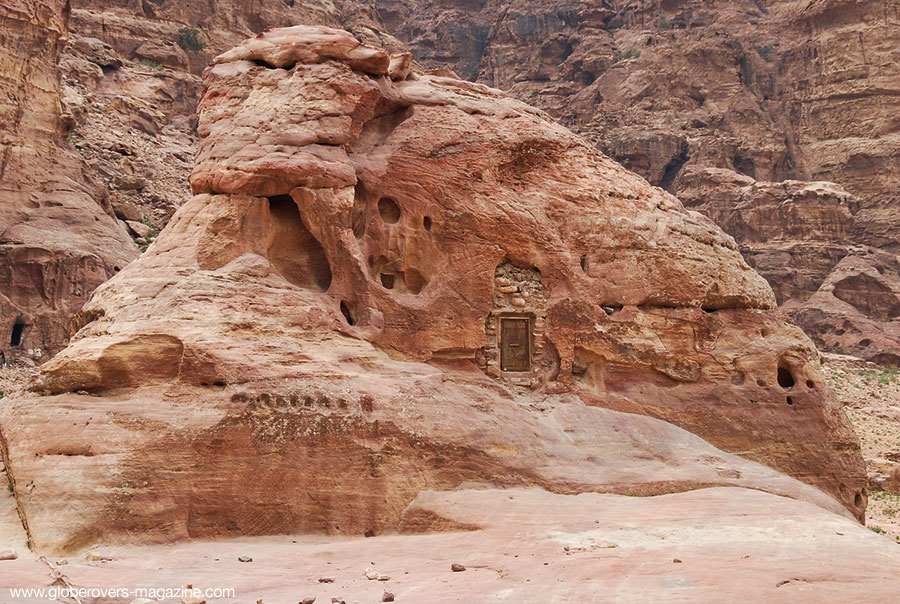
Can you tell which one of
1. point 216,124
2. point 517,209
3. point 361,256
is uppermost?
point 216,124

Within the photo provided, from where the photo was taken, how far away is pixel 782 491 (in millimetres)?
13484

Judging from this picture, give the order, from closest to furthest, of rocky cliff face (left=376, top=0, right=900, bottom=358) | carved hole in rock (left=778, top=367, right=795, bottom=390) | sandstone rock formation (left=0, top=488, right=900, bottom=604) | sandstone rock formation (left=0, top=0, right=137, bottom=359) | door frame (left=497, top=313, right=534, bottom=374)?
sandstone rock formation (left=0, top=488, right=900, bottom=604), door frame (left=497, top=313, right=534, bottom=374), carved hole in rock (left=778, top=367, right=795, bottom=390), sandstone rock formation (left=0, top=0, right=137, bottom=359), rocky cliff face (left=376, top=0, right=900, bottom=358)

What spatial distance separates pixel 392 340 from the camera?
46.6ft

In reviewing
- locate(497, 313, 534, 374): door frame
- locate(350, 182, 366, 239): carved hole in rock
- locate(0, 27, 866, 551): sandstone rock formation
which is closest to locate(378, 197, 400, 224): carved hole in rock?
locate(0, 27, 866, 551): sandstone rock formation

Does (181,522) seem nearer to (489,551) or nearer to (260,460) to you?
(260,460)

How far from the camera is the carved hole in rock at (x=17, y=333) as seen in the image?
88.4 ft

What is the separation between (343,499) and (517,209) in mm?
6663

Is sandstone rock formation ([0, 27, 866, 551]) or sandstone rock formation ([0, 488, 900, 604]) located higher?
sandstone rock formation ([0, 27, 866, 551])

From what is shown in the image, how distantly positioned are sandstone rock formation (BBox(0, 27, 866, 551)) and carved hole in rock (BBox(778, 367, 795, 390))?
17 centimetres

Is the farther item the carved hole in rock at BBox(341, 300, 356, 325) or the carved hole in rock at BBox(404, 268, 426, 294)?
the carved hole in rock at BBox(404, 268, 426, 294)

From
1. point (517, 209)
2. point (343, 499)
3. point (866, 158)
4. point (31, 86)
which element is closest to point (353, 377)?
point (343, 499)

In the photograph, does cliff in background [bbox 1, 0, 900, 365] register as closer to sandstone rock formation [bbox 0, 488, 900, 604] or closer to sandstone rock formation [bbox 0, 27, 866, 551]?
sandstone rock formation [bbox 0, 27, 866, 551]

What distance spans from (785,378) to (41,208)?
1014 inches

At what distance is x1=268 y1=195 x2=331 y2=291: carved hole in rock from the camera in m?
14.0
